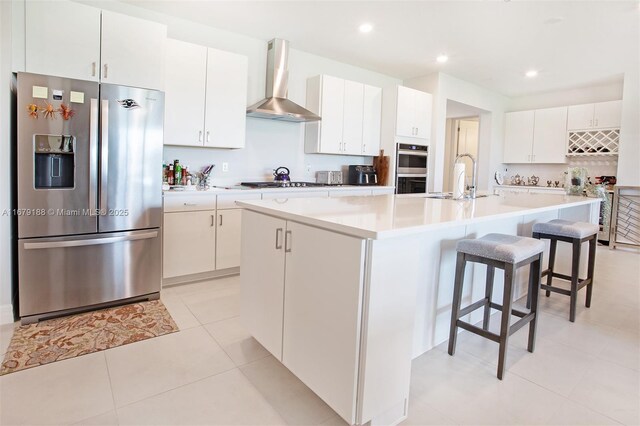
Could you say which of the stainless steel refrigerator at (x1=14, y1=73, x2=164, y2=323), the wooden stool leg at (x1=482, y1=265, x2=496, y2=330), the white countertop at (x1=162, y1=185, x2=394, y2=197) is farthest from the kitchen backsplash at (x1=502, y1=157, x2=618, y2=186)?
the stainless steel refrigerator at (x1=14, y1=73, x2=164, y2=323)

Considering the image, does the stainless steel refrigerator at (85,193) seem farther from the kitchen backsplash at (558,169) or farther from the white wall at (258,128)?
the kitchen backsplash at (558,169)

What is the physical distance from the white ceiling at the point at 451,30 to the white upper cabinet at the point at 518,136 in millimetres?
1422

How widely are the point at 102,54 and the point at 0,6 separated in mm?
609

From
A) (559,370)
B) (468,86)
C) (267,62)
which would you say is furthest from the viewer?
A: (468,86)

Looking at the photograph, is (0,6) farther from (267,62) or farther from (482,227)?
(482,227)

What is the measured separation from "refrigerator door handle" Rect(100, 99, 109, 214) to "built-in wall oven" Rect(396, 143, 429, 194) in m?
3.60

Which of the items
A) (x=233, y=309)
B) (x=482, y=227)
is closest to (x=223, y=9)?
(x=233, y=309)

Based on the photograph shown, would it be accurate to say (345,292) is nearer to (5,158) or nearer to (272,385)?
(272,385)

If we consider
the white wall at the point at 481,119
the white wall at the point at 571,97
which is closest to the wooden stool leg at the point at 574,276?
the white wall at the point at 481,119

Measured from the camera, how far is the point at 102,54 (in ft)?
9.28

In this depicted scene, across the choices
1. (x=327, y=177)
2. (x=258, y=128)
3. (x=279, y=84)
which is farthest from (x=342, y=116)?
(x=258, y=128)

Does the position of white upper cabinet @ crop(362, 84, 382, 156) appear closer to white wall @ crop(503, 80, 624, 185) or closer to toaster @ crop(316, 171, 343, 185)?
toaster @ crop(316, 171, 343, 185)

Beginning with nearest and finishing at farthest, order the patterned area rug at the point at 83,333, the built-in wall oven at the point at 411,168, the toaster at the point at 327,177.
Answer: the patterned area rug at the point at 83,333, the toaster at the point at 327,177, the built-in wall oven at the point at 411,168

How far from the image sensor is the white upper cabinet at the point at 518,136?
6775mm
